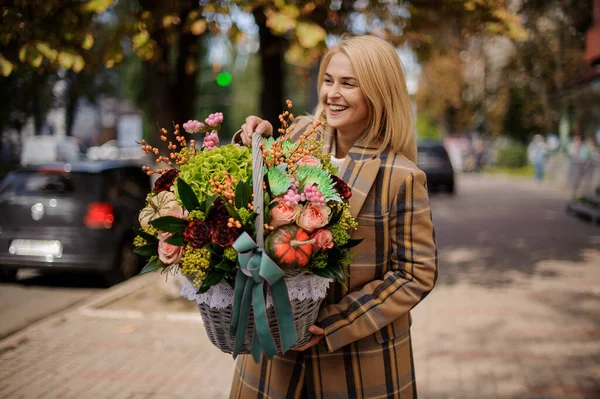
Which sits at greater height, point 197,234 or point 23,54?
point 23,54

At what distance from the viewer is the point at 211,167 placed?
188 centimetres

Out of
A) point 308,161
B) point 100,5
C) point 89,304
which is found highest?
point 100,5

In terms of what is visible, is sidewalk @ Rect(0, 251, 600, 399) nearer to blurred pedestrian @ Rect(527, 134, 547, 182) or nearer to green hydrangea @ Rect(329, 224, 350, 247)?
green hydrangea @ Rect(329, 224, 350, 247)

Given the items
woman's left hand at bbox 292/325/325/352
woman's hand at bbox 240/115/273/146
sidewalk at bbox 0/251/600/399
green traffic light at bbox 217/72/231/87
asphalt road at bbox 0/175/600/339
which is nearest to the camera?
woman's left hand at bbox 292/325/325/352

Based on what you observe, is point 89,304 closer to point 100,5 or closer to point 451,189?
point 100,5

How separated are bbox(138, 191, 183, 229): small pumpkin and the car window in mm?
6949

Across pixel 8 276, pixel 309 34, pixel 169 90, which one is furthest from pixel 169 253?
pixel 8 276

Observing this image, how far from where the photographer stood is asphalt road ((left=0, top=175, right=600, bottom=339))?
313 inches

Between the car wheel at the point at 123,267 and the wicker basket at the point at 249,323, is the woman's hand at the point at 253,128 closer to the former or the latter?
the wicker basket at the point at 249,323

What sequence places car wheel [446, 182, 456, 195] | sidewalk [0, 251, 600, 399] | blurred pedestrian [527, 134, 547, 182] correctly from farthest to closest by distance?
blurred pedestrian [527, 134, 547, 182], car wheel [446, 182, 456, 195], sidewalk [0, 251, 600, 399]

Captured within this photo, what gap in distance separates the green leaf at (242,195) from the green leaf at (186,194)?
4.8 inches

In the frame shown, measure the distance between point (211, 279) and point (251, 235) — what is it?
155 millimetres

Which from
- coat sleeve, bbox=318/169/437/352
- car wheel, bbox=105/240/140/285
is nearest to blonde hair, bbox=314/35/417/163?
coat sleeve, bbox=318/169/437/352

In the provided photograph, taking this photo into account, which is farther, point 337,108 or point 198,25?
point 198,25
